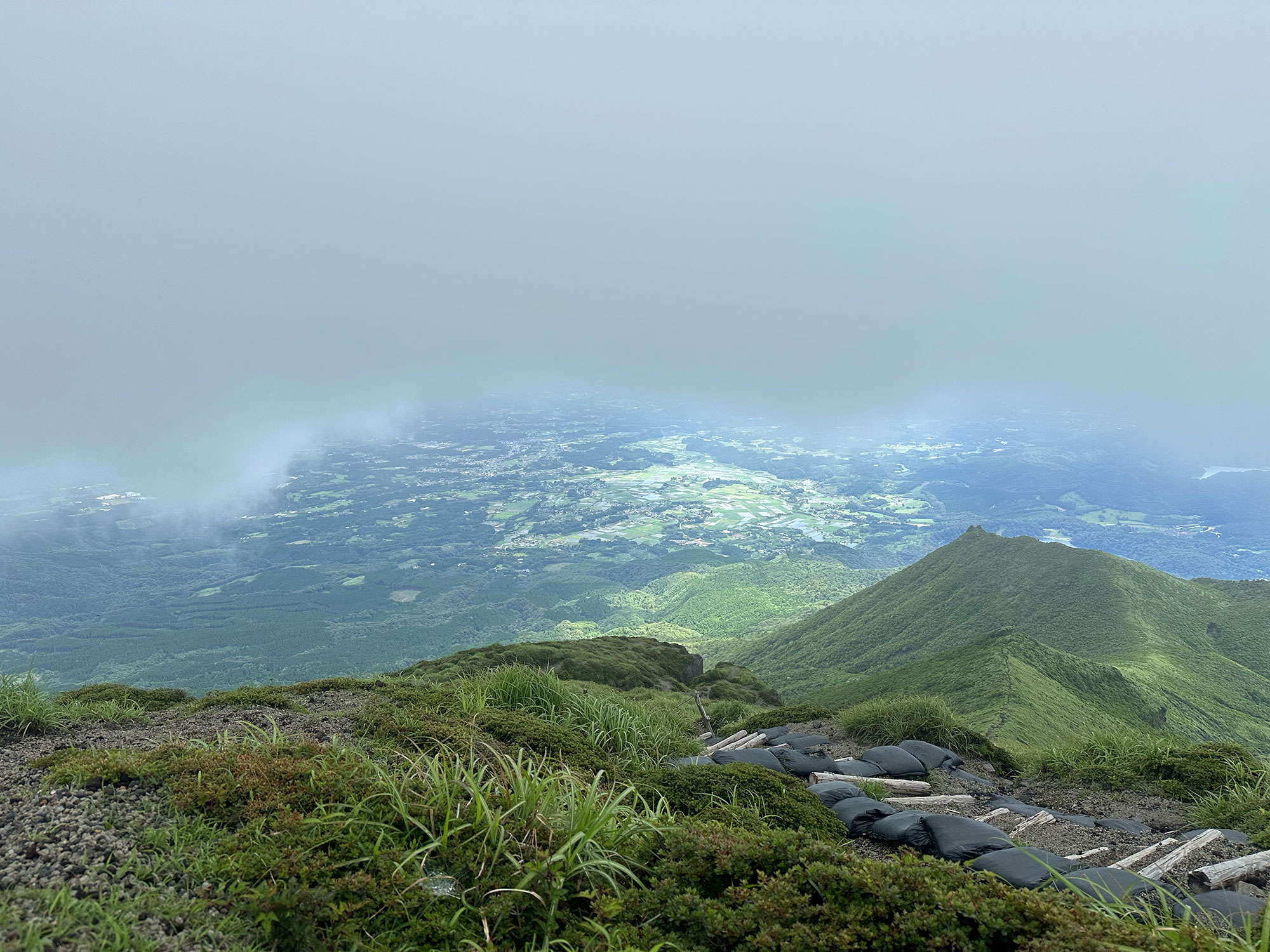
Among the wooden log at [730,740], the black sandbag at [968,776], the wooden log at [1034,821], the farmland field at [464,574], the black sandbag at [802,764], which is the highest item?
the wooden log at [1034,821]

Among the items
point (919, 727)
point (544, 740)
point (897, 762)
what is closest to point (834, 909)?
point (544, 740)

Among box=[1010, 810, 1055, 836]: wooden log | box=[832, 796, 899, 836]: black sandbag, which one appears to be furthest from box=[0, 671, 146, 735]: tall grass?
box=[1010, 810, 1055, 836]: wooden log

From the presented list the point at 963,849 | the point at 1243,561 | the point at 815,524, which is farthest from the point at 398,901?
the point at 1243,561

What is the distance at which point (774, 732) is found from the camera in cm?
1142

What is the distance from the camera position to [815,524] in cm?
17062

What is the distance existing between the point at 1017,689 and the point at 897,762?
57.9 ft

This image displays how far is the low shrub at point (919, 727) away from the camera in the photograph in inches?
407

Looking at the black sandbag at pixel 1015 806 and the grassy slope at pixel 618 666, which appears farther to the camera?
the grassy slope at pixel 618 666

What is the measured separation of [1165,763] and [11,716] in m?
14.9

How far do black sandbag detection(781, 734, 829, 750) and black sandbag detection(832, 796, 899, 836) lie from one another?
3.86 m

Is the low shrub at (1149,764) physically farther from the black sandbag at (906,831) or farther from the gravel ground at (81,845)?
the gravel ground at (81,845)

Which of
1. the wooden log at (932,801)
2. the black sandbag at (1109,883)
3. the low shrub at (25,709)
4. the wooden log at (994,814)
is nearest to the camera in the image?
the black sandbag at (1109,883)

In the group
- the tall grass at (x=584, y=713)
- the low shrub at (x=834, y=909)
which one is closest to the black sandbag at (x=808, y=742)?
the tall grass at (x=584, y=713)

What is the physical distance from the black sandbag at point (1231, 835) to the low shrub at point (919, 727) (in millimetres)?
3715
